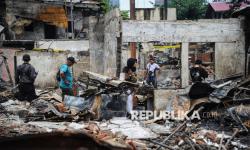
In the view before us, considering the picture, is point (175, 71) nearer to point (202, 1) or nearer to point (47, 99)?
point (47, 99)

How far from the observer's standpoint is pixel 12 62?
51.2ft

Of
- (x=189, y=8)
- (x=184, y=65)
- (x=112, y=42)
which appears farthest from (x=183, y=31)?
(x=189, y=8)

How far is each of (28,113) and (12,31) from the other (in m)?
15.2

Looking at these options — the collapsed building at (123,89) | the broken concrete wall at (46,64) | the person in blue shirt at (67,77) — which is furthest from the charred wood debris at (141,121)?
the broken concrete wall at (46,64)

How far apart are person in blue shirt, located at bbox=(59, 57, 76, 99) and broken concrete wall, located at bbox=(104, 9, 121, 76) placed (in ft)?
13.0

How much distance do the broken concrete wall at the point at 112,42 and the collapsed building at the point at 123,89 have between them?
1.4 inches

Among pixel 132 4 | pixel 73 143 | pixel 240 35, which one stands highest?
pixel 132 4

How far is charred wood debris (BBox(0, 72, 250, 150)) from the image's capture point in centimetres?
757

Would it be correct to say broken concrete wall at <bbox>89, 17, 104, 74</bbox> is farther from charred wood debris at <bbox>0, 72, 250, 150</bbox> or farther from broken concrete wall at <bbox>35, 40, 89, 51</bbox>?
charred wood debris at <bbox>0, 72, 250, 150</bbox>

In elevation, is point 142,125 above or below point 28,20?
below

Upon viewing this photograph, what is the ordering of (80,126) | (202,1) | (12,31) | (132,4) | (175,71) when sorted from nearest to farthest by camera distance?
(80,126), (132,4), (175,71), (12,31), (202,1)

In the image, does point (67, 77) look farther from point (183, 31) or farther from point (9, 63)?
point (9, 63)

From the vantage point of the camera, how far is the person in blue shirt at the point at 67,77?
978 centimetres

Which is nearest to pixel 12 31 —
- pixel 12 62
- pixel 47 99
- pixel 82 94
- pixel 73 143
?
pixel 12 62
